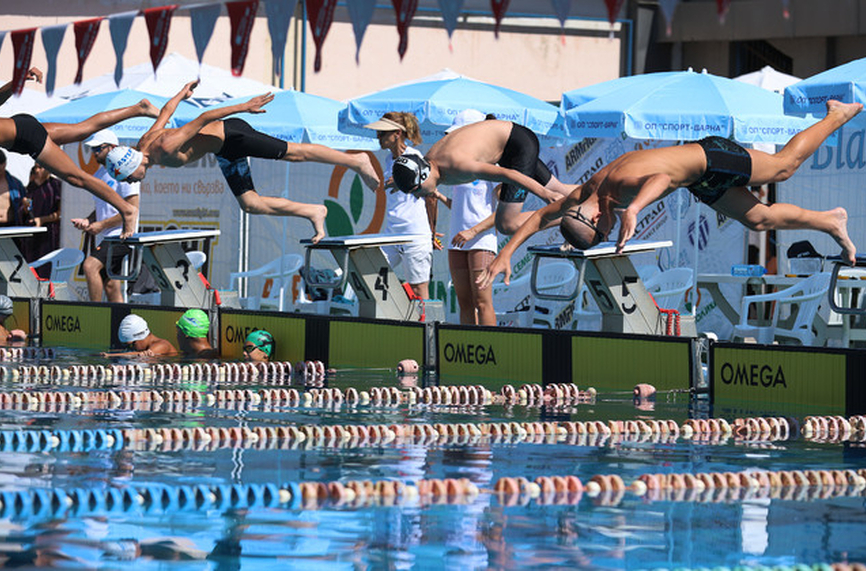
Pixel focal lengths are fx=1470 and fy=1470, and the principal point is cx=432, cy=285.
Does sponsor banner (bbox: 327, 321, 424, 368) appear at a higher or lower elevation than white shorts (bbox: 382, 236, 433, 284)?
lower

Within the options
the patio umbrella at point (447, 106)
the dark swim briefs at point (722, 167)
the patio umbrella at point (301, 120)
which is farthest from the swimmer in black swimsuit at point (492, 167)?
the patio umbrella at point (301, 120)

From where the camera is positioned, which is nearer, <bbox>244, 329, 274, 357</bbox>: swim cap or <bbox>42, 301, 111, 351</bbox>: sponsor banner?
<bbox>244, 329, 274, 357</bbox>: swim cap

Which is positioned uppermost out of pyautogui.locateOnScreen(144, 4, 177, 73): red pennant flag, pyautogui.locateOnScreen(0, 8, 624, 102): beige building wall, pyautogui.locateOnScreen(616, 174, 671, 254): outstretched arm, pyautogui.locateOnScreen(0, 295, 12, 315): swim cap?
pyautogui.locateOnScreen(0, 8, 624, 102): beige building wall

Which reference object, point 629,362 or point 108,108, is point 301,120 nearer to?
point 108,108

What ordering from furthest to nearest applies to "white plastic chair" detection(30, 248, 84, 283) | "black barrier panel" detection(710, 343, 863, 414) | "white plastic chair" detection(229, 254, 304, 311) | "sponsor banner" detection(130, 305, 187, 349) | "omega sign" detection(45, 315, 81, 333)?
1. "white plastic chair" detection(30, 248, 84, 283)
2. "white plastic chair" detection(229, 254, 304, 311)
3. "omega sign" detection(45, 315, 81, 333)
4. "sponsor banner" detection(130, 305, 187, 349)
5. "black barrier panel" detection(710, 343, 863, 414)

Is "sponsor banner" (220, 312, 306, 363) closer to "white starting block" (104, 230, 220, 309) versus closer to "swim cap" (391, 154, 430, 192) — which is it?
"white starting block" (104, 230, 220, 309)

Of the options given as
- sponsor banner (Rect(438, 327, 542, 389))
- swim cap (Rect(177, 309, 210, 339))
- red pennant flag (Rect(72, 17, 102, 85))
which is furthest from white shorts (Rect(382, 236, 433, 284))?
red pennant flag (Rect(72, 17, 102, 85))

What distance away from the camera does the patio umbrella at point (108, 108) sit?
598 inches

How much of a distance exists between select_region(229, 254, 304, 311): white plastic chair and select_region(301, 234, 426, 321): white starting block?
296 centimetres

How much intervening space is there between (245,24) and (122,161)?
2462 mm

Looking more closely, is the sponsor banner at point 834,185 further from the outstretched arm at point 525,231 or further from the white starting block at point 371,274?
the outstretched arm at point 525,231

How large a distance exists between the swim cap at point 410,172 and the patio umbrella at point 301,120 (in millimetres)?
4770

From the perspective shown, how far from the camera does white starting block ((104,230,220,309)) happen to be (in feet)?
42.8

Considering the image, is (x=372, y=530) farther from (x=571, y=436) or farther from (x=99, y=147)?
(x=99, y=147)
